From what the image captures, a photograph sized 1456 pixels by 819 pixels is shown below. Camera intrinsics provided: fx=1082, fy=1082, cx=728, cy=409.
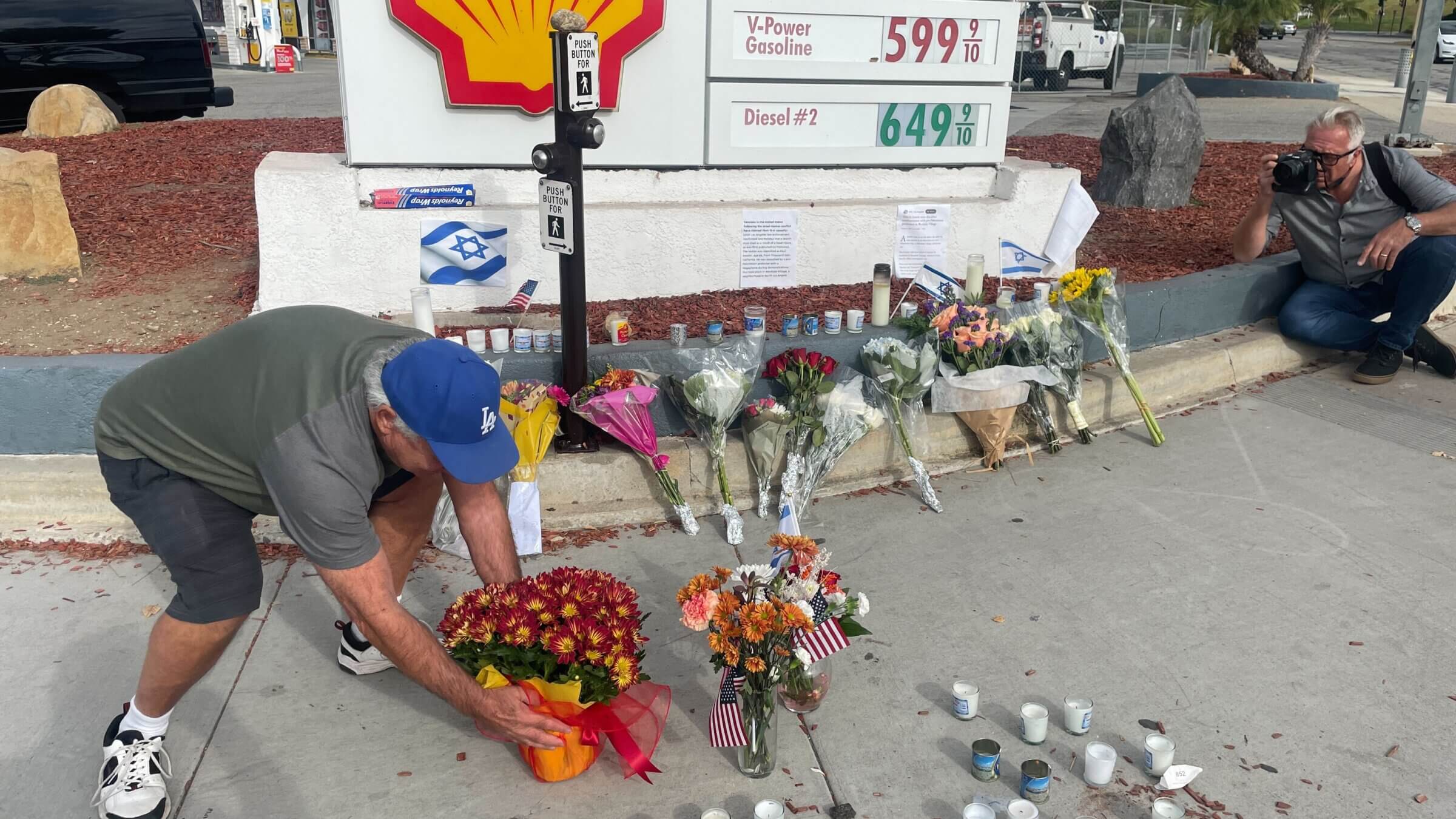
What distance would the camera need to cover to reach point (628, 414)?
164 inches

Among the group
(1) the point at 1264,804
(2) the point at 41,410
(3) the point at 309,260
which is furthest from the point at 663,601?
(3) the point at 309,260

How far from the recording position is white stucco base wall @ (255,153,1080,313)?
534 cm

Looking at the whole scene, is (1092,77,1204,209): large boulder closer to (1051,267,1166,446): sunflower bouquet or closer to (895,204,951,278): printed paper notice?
(895,204,951,278): printed paper notice

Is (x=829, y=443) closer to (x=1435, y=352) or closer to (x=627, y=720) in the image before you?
(x=627, y=720)

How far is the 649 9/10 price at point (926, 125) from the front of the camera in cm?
625

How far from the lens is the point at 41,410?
4113 mm

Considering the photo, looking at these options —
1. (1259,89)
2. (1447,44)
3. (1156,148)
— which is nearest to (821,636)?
(1156,148)

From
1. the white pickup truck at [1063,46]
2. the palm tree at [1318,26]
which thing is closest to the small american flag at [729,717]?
the palm tree at [1318,26]

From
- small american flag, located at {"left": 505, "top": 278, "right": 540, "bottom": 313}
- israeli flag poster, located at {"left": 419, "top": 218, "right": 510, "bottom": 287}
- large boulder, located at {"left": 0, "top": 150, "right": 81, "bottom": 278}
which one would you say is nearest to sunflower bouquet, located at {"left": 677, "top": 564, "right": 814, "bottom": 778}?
small american flag, located at {"left": 505, "top": 278, "right": 540, "bottom": 313}

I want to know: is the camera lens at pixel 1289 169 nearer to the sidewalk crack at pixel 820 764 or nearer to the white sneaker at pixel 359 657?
the sidewalk crack at pixel 820 764

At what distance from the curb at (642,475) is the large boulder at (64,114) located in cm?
718

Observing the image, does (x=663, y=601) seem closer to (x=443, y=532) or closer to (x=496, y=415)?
(x=443, y=532)

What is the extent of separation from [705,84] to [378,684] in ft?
12.2

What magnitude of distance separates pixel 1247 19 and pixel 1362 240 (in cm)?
1580
